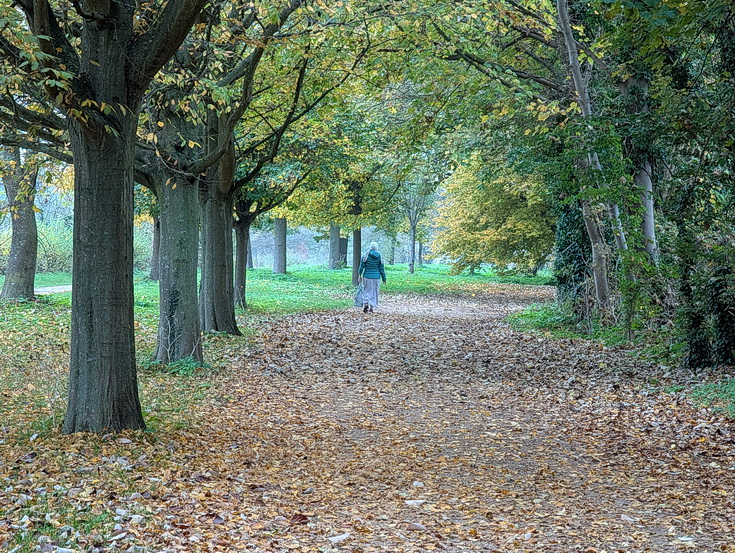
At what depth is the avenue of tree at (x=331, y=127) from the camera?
620 centimetres

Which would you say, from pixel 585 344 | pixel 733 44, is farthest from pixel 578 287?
pixel 733 44

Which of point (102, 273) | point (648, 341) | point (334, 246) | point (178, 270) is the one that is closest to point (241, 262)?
point (178, 270)

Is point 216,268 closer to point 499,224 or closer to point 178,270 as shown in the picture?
point 178,270

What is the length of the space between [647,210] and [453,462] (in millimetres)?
8642

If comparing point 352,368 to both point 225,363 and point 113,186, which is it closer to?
point 225,363

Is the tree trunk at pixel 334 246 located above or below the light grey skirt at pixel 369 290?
above

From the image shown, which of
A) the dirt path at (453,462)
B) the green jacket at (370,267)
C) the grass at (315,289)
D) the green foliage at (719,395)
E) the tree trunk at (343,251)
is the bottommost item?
the dirt path at (453,462)

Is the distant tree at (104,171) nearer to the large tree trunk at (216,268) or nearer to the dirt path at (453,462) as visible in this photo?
the dirt path at (453,462)

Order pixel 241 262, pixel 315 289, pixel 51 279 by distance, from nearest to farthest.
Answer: pixel 241 262
pixel 315 289
pixel 51 279

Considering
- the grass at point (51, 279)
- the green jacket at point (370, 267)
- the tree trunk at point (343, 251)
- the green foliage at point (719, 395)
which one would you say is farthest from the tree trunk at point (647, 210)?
the tree trunk at point (343, 251)

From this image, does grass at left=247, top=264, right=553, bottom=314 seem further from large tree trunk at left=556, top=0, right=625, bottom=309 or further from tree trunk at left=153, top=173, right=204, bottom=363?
large tree trunk at left=556, top=0, right=625, bottom=309

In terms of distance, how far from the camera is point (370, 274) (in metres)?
21.4

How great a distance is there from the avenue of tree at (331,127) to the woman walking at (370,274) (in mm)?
2941

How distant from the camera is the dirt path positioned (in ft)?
15.5
